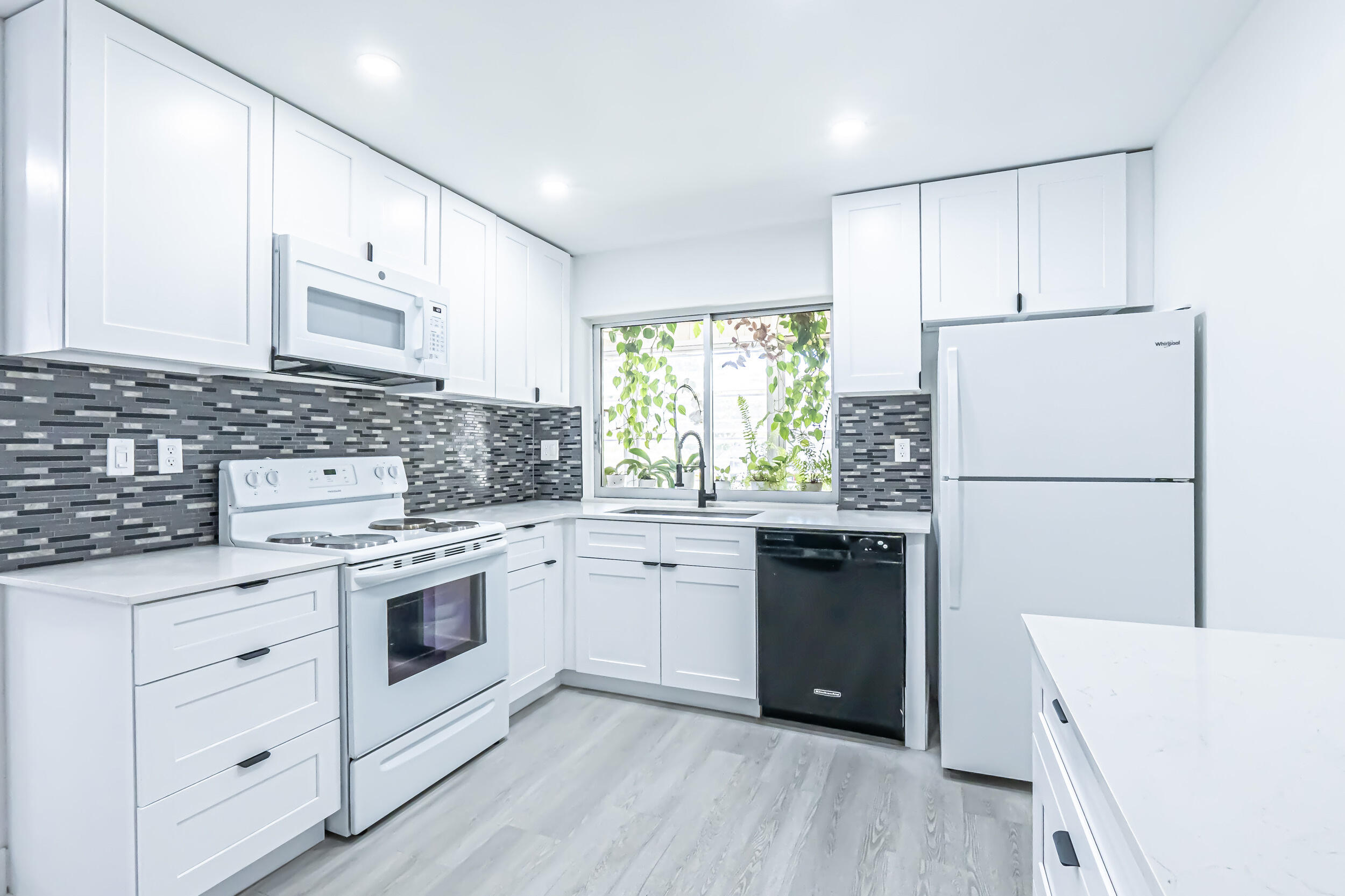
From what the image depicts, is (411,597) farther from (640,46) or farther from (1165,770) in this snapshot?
(1165,770)

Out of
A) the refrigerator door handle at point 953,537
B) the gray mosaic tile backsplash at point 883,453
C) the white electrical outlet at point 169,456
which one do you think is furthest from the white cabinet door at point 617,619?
the white electrical outlet at point 169,456

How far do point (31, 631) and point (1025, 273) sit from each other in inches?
136

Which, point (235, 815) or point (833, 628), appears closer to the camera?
point (235, 815)

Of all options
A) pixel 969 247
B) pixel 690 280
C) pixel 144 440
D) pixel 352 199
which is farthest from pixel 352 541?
pixel 969 247

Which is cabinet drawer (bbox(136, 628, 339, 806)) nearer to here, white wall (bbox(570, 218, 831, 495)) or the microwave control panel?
the microwave control panel

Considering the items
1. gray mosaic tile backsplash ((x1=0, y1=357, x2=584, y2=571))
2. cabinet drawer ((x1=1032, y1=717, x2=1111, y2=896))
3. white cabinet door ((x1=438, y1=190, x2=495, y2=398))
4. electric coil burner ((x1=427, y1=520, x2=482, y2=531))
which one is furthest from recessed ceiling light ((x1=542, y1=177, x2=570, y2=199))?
cabinet drawer ((x1=1032, y1=717, x2=1111, y2=896))

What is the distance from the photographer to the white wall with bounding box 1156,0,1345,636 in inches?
55.2

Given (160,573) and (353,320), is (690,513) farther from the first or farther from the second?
(160,573)

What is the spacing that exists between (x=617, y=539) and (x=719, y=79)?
79.5 inches

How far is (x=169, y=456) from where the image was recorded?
2076 mm

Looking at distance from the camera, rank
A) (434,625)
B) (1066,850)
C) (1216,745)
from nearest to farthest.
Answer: (1216,745)
(1066,850)
(434,625)

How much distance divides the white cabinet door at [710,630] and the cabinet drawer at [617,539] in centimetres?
16

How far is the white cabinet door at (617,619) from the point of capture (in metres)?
3.10

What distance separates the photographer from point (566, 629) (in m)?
3.28
